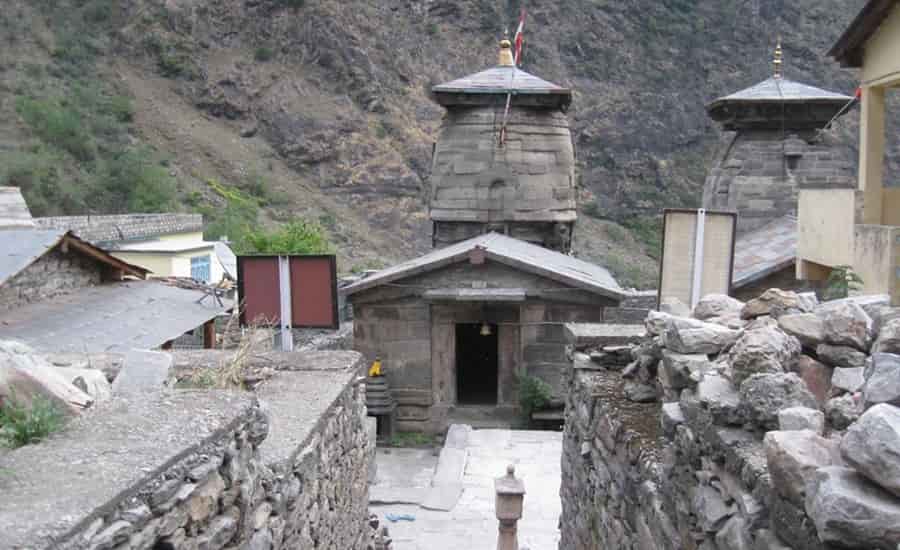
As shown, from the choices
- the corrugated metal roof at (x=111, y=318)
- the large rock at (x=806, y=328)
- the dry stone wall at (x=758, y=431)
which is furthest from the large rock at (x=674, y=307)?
the corrugated metal roof at (x=111, y=318)

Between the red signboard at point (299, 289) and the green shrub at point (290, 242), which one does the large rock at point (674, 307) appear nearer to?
the red signboard at point (299, 289)

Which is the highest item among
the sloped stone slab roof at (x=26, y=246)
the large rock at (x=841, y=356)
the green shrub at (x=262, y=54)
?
the green shrub at (x=262, y=54)

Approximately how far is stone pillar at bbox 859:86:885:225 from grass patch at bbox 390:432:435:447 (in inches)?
274

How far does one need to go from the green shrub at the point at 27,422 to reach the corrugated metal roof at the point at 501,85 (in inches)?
561

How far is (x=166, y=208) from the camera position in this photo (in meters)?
32.7

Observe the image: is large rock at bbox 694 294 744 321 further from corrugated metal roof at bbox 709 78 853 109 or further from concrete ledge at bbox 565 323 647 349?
corrugated metal roof at bbox 709 78 853 109

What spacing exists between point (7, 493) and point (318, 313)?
633cm

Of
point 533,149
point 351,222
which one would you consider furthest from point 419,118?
point 533,149

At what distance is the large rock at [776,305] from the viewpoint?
3582 mm

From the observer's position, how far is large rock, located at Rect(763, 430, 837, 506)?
2.11 meters

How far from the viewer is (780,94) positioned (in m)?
18.0

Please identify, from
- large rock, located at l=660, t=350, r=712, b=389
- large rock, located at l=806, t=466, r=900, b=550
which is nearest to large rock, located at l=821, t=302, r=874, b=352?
large rock, located at l=660, t=350, r=712, b=389

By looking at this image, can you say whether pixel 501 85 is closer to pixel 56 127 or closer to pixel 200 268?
pixel 200 268

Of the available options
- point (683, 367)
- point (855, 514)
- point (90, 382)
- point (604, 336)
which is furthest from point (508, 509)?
point (855, 514)
